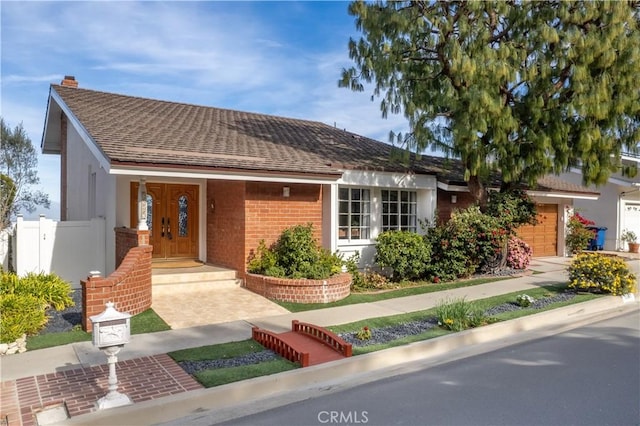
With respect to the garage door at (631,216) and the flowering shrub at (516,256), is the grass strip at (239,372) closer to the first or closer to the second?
the flowering shrub at (516,256)

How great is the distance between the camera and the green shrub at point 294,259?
997 centimetres

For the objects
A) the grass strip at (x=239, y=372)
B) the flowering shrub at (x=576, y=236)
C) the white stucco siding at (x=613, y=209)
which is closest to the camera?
the grass strip at (x=239, y=372)

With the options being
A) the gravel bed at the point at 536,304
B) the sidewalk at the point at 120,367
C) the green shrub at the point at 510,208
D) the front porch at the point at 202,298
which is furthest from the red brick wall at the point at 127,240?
the green shrub at the point at 510,208

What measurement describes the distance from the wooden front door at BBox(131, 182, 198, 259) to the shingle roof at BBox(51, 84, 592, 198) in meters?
1.50

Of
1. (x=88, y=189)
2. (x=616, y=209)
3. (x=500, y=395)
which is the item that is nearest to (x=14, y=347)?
(x=500, y=395)

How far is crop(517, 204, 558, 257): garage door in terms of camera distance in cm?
1748

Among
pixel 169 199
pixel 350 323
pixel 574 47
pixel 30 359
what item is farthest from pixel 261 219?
pixel 574 47

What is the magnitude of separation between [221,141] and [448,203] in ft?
24.0

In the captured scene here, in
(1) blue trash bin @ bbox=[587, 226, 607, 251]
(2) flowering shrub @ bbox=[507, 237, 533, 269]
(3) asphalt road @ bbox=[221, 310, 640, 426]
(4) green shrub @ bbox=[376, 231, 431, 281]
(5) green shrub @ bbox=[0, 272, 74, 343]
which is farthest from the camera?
(1) blue trash bin @ bbox=[587, 226, 607, 251]

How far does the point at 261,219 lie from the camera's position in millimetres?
10531

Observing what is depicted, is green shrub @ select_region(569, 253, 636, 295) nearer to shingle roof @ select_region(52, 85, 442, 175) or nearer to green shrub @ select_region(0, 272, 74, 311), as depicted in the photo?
shingle roof @ select_region(52, 85, 442, 175)

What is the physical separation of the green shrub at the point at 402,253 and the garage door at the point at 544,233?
742cm

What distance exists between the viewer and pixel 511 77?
10539 millimetres

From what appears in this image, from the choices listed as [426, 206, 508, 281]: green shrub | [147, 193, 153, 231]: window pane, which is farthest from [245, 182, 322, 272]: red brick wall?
[426, 206, 508, 281]: green shrub
